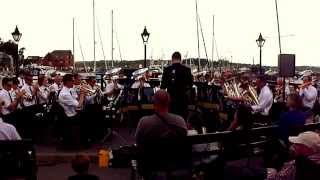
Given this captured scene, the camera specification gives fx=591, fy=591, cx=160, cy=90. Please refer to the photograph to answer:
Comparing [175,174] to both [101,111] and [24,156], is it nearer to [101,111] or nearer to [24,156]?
[24,156]

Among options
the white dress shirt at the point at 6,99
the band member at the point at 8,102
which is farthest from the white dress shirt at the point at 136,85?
the white dress shirt at the point at 6,99

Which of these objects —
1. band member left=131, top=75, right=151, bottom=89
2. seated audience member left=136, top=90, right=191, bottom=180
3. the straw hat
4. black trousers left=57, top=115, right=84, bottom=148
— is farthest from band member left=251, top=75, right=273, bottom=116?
the straw hat

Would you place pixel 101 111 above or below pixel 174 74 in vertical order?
below

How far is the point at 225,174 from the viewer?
720cm

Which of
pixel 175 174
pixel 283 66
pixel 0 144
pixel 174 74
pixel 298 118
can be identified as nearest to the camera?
pixel 175 174

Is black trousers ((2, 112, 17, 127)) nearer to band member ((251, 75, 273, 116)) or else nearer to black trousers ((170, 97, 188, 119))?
black trousers ((170, 97, 188, 119))

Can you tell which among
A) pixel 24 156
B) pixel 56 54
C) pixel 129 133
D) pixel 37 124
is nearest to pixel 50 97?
pixel 37 124

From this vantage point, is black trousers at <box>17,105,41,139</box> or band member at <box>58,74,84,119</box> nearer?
band member at <box>58,74,84,119</box>

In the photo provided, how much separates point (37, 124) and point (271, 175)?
9208 millimetres

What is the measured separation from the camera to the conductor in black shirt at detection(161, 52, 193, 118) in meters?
13.3

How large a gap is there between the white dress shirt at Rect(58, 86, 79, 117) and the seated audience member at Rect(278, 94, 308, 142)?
587cm

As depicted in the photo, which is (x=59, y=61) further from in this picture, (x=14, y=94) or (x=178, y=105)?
(x=178, y=105)

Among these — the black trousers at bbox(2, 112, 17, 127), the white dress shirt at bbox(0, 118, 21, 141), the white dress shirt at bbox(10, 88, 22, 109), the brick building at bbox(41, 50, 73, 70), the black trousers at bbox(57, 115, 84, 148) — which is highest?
the brick building at bbox(41, 50, 73, 70)

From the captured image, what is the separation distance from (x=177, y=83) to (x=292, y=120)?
4.55 m
